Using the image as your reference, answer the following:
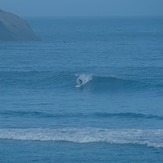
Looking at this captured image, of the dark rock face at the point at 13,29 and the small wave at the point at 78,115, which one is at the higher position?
the dark rock face at the point at 13,29

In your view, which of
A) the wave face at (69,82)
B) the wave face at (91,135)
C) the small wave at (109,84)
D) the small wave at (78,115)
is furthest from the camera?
the wave face at (69,82)

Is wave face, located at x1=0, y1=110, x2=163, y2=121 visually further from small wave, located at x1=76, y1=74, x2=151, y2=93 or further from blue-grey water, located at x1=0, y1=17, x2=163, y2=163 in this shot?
small wave, located at x1=76, y1=74, x2=151, y2=93

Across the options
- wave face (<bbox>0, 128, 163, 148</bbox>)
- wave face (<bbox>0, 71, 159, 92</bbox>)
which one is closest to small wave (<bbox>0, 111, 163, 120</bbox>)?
wave face (<bbox>0, 128, 163, 148</bbox>)

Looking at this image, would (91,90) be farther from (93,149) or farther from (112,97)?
(93,149)

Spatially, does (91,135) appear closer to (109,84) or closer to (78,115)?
(78,115)

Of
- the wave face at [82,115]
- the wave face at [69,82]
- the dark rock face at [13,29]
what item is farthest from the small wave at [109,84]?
the dark rock face at [13,29]

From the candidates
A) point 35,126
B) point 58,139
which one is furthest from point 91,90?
point 58,139

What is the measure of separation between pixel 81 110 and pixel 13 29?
4584cm

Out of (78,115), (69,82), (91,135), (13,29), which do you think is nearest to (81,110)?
(78,115)

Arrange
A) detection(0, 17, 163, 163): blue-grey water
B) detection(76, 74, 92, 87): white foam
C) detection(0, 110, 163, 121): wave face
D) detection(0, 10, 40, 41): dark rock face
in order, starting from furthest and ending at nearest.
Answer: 1. detection(0, 10, 40, 41): dark rock face
2. detection(76, 74, 92, 87): white foam
3. detection(0, 110, 163, 121): wave face
4. detection(0, 17, 163, 163): blue-grey water

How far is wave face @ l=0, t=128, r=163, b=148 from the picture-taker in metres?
22.1

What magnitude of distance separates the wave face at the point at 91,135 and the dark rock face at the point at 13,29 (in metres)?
48.4

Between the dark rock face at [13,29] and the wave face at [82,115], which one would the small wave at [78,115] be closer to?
the wave face at [82,115]

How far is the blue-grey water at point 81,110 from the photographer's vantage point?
20672mm
